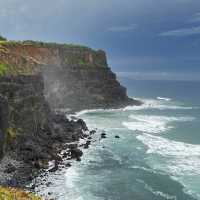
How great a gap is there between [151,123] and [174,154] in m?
40.3

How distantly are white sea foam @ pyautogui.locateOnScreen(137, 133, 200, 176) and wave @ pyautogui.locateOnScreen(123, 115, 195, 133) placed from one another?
8.98m

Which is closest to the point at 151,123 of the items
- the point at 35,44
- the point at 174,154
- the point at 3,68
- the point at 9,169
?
the point at 174,154

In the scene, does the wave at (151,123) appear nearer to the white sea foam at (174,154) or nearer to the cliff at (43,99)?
the white sea foam at (174,154)

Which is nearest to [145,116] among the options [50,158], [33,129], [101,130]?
[101,130]

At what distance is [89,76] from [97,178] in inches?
3480

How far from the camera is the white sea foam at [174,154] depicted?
65000 mm

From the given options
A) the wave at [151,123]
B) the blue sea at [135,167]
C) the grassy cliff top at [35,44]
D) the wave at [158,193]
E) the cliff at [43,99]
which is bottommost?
the wave at [158,193]

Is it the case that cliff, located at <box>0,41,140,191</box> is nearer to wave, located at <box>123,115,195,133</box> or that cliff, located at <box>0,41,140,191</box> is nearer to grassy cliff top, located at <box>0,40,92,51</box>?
grassy cliff top, located at <box>0,40,92,51</box>

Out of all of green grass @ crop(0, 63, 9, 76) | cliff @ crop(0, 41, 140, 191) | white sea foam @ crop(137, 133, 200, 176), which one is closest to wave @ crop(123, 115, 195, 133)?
white sea foam @ crop(137, 133, 200, 176)

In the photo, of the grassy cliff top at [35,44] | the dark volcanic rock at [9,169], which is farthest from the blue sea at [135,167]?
the grassy cliff top at [35,44]

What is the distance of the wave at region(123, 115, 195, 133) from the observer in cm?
10331

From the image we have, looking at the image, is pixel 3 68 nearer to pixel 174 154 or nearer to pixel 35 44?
pixel 174 154

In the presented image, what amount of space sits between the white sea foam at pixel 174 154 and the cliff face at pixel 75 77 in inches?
1781

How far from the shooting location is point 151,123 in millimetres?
114875
